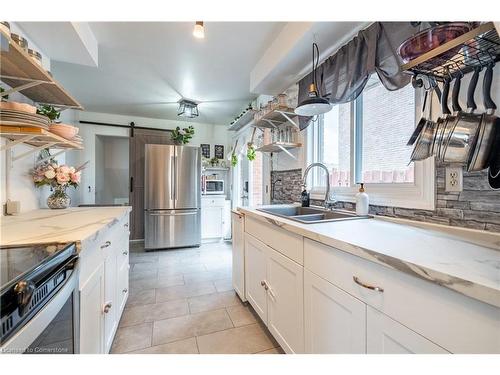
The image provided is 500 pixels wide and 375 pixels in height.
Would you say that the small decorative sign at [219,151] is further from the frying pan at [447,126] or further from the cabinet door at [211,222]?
the frying pan at [447,126]

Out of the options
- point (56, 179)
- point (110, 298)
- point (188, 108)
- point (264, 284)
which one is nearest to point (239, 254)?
point (264, 284)

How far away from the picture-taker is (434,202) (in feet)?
3.68

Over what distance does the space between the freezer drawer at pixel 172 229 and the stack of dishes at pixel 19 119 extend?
2.74m

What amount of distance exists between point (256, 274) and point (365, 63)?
5.50 ft

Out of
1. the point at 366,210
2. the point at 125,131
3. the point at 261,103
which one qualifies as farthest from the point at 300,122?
the point at 125,131

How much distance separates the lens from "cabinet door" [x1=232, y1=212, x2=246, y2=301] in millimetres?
2012

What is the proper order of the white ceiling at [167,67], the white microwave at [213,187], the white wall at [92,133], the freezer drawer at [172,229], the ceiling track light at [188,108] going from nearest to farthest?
the white ceiling at [167,67], the ceiling track light at [188,108], the freezer drawer at [172,229], the white wall at [92,133], the white microwave at [213,187]

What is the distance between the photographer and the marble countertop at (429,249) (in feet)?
1.73

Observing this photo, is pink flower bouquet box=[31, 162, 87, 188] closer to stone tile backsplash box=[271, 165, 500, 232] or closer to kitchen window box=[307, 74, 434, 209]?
kitchen window box=[307, 74, 434, 209]

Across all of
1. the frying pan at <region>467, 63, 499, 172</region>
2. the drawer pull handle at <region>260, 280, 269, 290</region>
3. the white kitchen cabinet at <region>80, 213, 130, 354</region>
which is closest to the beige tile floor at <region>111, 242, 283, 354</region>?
the white kitchen cabinet at <region>80, 213, 130, 354</region>

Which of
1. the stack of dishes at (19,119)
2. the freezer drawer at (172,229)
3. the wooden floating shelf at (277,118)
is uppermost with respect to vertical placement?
the wooden floating shelf at (277,118)

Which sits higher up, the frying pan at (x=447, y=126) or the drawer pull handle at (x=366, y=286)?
the frying pan at (x=447, y=126)

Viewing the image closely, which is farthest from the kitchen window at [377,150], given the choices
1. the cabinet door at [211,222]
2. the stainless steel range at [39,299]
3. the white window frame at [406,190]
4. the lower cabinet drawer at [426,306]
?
the cabinet door at [211,222]
